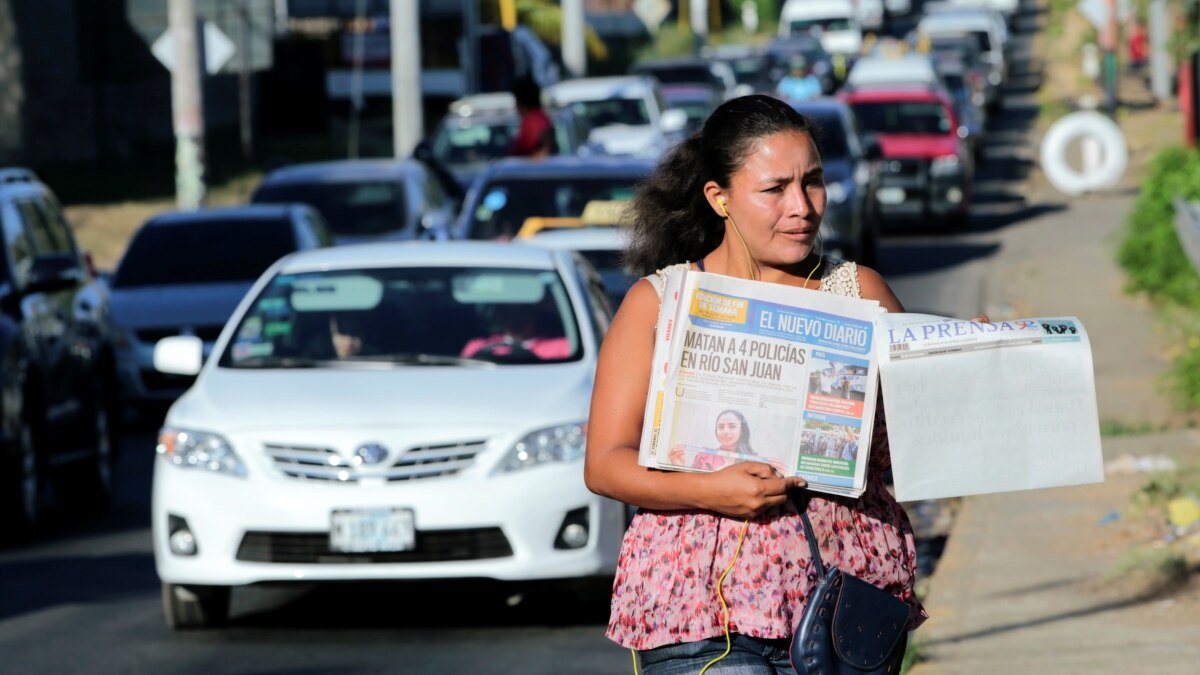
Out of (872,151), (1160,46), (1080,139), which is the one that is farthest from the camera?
(872,151)

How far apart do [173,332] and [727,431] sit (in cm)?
1200

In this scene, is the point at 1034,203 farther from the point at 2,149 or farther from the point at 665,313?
the point at 665,313

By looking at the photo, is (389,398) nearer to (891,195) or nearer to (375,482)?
(375,482)

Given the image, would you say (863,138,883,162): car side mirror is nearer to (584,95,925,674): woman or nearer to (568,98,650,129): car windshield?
(568,98,650,129): car windshield

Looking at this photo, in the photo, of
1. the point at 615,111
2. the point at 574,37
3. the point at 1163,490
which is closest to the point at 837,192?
the point at 615,111

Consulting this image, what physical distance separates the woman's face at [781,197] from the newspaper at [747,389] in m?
0.16

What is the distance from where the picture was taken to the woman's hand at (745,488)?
3.81 meters

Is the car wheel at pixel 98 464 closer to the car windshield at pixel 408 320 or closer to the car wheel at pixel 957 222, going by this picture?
the car windshield at pixel 408 320

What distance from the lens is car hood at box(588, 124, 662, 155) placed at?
99.1ft

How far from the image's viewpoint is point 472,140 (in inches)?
1077

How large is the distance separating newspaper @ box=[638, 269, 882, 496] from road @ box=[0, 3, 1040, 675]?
12.5 ft

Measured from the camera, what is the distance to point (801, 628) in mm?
3869

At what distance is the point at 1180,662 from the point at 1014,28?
7053cm

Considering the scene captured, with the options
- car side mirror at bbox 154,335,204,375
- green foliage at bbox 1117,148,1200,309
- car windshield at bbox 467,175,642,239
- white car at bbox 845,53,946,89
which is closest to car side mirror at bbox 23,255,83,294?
car side mirror at bbox 154,335,204,375
